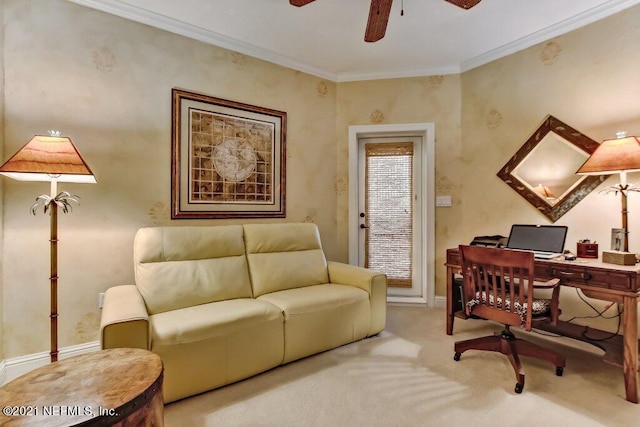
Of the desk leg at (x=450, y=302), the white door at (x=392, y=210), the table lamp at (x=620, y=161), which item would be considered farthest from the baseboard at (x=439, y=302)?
the table lamp at (x=620, y=161)

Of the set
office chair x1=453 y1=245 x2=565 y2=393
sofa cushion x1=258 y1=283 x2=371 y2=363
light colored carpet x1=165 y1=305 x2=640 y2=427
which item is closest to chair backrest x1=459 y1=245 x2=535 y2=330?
office chair x1=453 y1=245 x2=565 y2=393

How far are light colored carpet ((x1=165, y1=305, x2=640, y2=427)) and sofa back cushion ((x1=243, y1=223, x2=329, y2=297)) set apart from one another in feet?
2.11

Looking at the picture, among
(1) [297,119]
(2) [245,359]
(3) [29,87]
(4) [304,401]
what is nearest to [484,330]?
(4) [304,401]

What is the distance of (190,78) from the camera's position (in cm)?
271

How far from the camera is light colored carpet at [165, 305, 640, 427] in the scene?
5.52 feet

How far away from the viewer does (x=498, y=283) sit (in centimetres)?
222

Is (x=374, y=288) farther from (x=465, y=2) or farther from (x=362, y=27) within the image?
(x=362, y=27)

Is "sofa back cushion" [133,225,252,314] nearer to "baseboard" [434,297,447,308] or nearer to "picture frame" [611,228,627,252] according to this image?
"baseboard" [434,297,447,308]

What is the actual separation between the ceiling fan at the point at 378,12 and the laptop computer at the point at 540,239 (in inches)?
65.8

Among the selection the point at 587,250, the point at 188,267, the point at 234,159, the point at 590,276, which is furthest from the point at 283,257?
the point at 587,250

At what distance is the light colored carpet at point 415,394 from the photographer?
168 centimetres

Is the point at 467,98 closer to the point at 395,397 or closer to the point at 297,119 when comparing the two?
the point at 297,119

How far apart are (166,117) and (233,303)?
61.6 inches

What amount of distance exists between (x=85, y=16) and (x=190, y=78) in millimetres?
754
